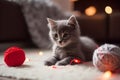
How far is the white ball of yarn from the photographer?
1366mm

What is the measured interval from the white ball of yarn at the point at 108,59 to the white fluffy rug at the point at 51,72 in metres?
0.05

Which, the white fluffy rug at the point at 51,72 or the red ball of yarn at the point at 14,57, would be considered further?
the red ball of yarn at the point at 14,57

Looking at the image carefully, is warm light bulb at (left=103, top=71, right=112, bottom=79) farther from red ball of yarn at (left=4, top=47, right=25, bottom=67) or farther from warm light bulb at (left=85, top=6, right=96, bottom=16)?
warm light bulb at (left=85, top=6, right=96, bottom=16)

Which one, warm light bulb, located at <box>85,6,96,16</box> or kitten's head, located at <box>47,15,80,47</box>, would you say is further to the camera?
warm light bulb, located at <box>85,6,96,16</box>

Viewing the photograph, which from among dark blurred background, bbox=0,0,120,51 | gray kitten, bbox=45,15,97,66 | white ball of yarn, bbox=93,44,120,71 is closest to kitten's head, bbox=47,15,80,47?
gray kitten, bbox=45,15,97,66

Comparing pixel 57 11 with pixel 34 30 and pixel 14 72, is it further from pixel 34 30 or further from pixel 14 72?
pixel 14 72

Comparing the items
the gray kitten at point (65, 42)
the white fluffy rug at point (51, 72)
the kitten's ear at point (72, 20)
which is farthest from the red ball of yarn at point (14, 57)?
the kitten's ear at point (72, 20)

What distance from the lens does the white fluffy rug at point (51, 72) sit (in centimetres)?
130

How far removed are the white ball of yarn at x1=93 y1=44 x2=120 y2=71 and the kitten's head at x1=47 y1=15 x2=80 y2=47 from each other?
0.98 feet

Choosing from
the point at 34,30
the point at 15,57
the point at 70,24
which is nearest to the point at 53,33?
the point at 70,24

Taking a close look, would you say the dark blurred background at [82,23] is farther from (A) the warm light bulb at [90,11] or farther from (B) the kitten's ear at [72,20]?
(B) the kitten's ear at [72,20]

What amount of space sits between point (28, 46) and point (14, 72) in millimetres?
1036

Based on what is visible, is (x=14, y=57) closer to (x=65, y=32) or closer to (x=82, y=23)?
(x=65, y=32)

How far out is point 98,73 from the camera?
4.54 feet
